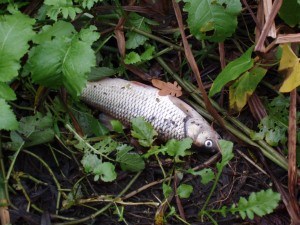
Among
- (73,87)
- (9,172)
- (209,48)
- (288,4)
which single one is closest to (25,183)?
(9,172)

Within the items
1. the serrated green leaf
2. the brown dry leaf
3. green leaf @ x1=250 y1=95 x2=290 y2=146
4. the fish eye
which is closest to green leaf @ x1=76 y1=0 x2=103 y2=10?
the brown dry leaf

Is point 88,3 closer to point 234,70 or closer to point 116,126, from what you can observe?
point 116,126

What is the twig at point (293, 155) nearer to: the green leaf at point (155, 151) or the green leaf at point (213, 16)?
the green leaf at point (213, 16)

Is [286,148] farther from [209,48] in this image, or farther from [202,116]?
[209,48]

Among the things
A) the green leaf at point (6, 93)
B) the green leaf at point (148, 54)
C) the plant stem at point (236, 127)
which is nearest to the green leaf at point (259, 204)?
the plant stem at point (236, 127)

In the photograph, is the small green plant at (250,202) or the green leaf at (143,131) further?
the green leaf at (143,131)

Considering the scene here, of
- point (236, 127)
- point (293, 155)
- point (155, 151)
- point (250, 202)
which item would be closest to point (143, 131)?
point (155, 151)

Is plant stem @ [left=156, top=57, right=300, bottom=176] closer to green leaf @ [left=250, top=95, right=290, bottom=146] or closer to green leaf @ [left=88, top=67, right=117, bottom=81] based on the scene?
green leaf @ [left=250, top=95, right=290, bottom=146]
